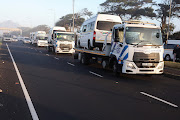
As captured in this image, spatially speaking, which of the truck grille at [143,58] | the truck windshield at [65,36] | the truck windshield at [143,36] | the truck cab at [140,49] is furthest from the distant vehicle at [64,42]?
the truck grille at [143,58]

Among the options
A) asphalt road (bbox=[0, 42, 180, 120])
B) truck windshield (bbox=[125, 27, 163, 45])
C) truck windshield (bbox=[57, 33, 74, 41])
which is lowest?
asphalt road (bbox=[0, 42, 180, 120])

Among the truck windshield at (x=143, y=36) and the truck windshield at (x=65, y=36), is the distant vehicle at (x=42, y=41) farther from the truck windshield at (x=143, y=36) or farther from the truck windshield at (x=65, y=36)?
the truck windshield at (x=143, y=36)

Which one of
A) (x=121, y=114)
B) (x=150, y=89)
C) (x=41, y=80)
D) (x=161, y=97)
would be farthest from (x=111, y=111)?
(x=41, y=80)

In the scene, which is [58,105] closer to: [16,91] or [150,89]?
[16,91]

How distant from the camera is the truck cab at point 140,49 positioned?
10.5 meters

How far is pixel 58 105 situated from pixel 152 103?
9.04 ft

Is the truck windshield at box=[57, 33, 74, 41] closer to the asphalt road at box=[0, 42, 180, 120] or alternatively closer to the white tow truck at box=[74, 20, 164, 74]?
the white tow truck at box=[74, 20, 164, 74]

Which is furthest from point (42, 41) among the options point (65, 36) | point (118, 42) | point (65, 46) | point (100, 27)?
point (118, 42)

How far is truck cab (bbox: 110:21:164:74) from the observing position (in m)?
10.5

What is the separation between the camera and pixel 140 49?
34.3 feet

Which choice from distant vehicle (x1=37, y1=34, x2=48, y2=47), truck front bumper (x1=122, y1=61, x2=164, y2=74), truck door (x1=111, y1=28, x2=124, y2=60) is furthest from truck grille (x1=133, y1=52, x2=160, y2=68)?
distant vehicle (x1=37, y1=34, x2=48, y2=47)

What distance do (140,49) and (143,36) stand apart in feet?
2.49

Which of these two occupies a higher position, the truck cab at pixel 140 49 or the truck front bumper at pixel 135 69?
the truck cab at pixel 140 49

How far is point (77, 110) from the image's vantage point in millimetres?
5785
